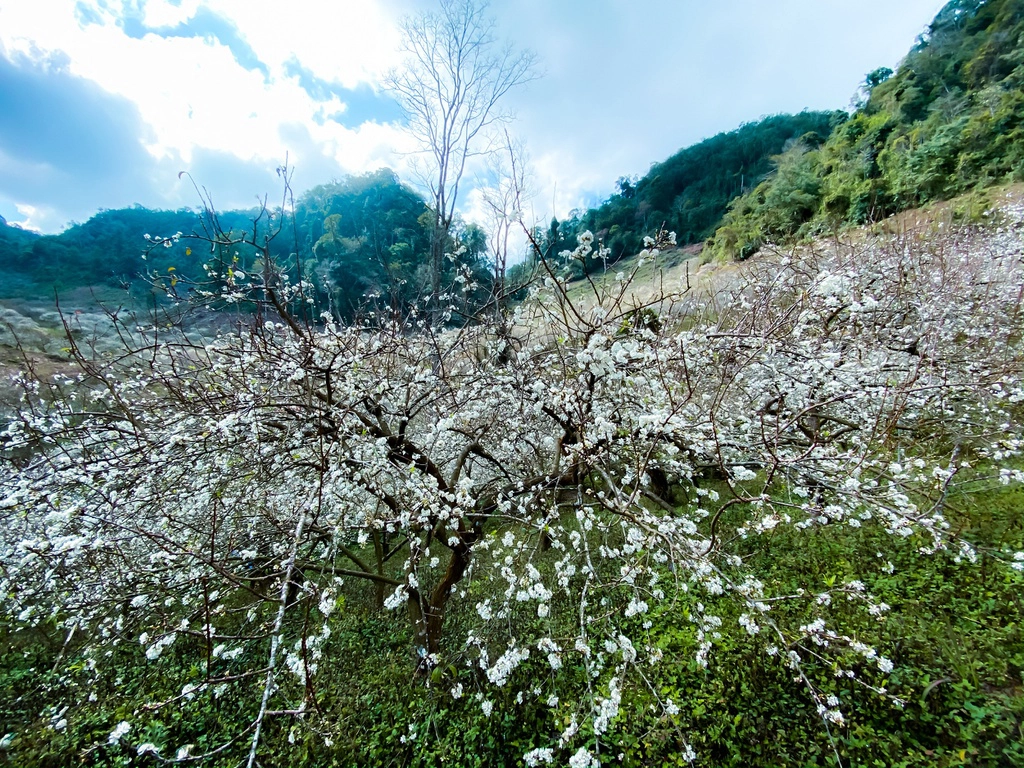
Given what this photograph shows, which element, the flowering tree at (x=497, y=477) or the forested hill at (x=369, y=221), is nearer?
the flowering tree at (x=497, y=477)

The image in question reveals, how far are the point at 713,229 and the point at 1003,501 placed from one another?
2218 centimetres

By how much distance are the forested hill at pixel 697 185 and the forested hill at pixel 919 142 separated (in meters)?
4.97

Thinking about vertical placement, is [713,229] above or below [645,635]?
above

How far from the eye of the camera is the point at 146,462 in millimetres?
3406

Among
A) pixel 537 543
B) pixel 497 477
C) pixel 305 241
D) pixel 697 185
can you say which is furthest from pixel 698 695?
pixel 697 185

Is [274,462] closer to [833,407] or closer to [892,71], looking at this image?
[833,407]

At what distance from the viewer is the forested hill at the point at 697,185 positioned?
24922 mm

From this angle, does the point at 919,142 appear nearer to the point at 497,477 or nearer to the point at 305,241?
the point at 497,477

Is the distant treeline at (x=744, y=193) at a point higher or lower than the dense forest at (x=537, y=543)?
higher

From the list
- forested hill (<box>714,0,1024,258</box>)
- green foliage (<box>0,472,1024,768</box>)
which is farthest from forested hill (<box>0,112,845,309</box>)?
green foliage (<box>0,472,1024,768</box>)

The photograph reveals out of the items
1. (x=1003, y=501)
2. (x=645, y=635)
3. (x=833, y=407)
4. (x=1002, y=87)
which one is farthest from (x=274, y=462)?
(x=1002, y=87)

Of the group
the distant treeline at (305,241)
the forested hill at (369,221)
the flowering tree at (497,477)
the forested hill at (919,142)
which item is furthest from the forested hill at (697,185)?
the flowering tree at (497,477)

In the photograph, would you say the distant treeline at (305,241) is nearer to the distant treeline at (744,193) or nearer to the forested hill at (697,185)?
the distant treeline at (744,193)

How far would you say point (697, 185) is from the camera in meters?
26.6
